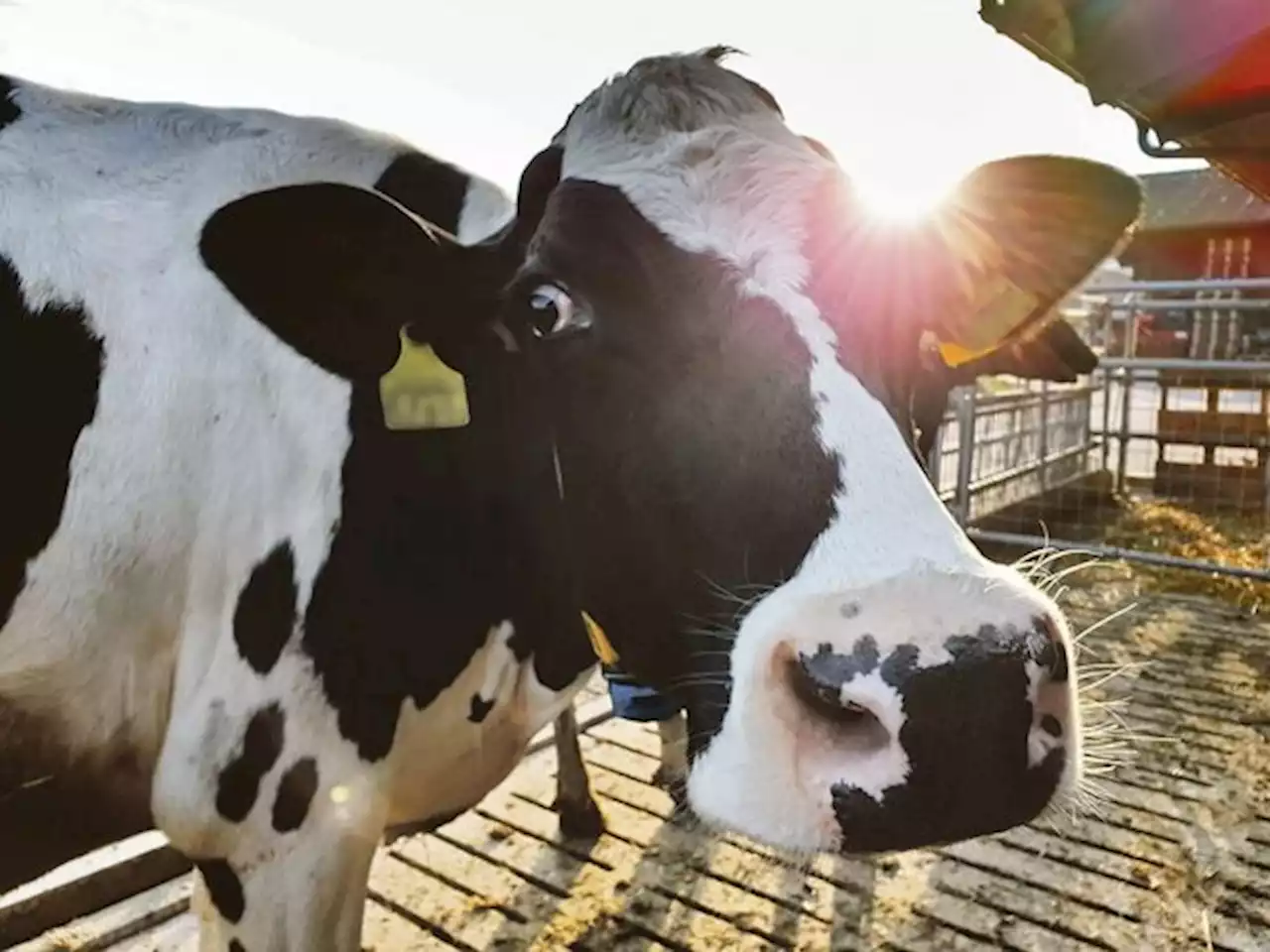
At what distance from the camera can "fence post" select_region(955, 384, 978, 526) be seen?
21.9 feet

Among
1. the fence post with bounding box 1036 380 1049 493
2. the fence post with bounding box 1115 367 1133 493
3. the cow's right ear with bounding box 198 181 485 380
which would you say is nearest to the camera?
the cow's right ear with bounding box 198 181 485 380

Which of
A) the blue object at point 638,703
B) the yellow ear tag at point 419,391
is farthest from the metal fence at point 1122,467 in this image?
the yellow ear tag at point 419,391

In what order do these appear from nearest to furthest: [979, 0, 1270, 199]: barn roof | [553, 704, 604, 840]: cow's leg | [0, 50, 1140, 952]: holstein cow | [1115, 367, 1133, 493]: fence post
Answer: [0, 50, 1140, 952]: holstein cow, [553, 704, 604, 840]: cow's leg, [979, 0, 1270, 199]: barn roof, [1115, 367, 1133, 493]: fence post

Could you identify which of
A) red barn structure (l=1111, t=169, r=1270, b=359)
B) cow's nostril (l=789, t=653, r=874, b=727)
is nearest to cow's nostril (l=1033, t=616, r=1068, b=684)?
cow's nostril (l=789, t=653, r=874, b=727)

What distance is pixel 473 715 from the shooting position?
2.19 meters

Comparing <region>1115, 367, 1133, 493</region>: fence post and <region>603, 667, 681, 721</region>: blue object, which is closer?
<region>603, 667, 681, 721</region>: blue object

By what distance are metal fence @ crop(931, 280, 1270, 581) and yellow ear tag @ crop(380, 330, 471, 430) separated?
455 centimetres

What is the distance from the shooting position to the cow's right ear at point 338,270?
1.69 m

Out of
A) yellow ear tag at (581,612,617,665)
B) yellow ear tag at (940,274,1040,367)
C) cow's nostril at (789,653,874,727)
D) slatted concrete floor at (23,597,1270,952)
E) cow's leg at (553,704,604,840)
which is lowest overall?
slatted concrete floor at (23,597,1270,952)

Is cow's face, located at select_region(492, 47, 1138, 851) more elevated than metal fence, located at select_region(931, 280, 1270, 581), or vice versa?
cow's face, located at select_region(492, 47, 1138, 851)

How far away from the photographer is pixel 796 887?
309cm

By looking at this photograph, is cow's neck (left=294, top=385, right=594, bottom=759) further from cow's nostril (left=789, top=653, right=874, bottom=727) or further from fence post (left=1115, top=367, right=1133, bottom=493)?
fence post (left=1115, top=367, right=1133, bottom=493)

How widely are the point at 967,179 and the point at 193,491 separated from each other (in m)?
1.51

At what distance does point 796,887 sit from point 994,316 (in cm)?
172
